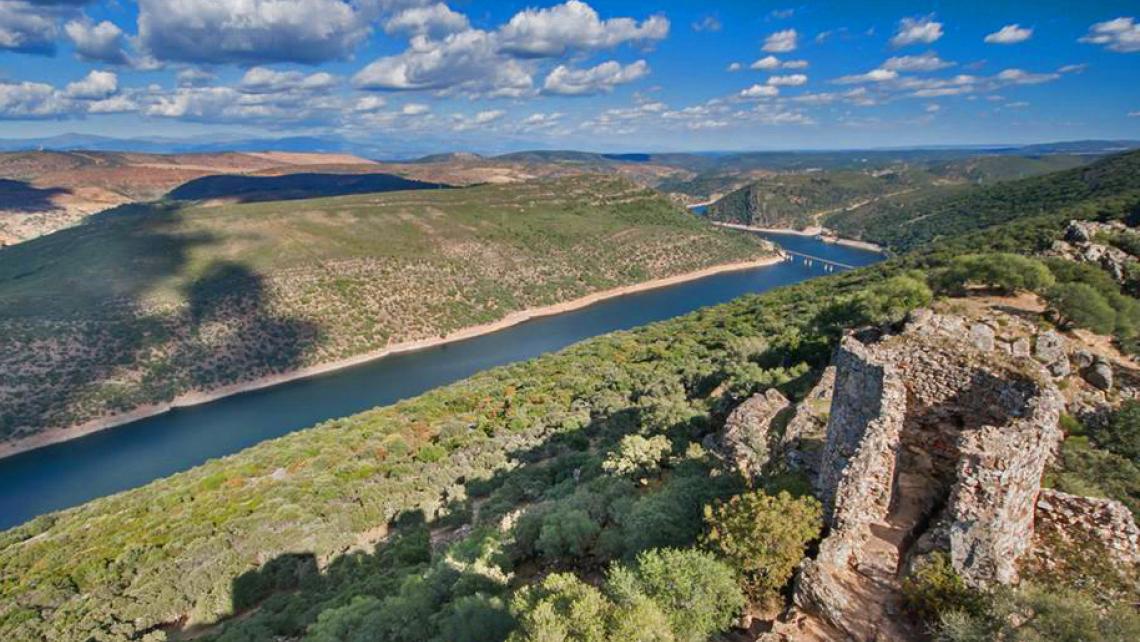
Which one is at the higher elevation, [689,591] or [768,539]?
[768,539]

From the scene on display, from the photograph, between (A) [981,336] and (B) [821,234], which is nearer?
(A) [981,336]

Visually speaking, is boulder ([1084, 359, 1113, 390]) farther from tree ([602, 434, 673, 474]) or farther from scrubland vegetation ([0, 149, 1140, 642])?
tree ([602, 434, 673, 474])

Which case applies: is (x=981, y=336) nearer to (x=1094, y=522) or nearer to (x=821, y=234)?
(x=1094, y=522)

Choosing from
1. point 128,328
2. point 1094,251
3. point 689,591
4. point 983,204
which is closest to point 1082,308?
point 1094,251

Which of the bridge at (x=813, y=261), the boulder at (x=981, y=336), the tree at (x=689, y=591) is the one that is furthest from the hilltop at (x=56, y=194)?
the bridge at (x=813, y=261)

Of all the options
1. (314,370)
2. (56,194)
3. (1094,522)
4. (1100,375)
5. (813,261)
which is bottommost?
(314,370)

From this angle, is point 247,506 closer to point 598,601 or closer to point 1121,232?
point 598,601
